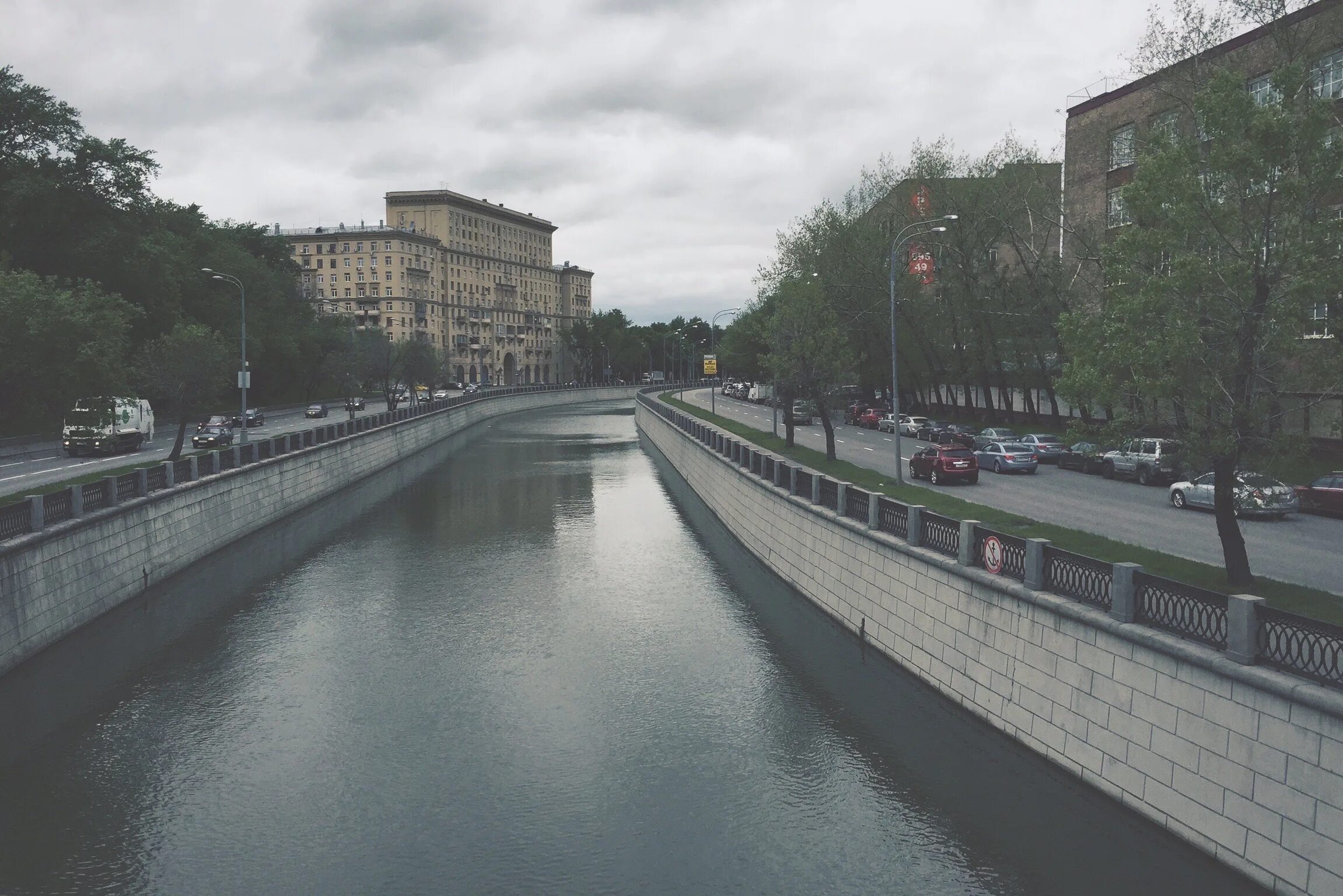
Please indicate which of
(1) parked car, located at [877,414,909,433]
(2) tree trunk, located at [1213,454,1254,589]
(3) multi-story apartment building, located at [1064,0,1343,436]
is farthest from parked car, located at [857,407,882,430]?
(2) tree trunk, located at [1213,454,1254,589]

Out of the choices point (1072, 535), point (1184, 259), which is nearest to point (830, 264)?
point (1072, 535)

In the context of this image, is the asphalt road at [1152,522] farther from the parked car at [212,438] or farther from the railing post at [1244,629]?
the parked car at [212,438]

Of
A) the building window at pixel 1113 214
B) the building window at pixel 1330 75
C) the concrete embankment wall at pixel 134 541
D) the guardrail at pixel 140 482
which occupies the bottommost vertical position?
the concrete embankment wall at pixel 134 541

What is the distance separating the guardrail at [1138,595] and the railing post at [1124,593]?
1 cm

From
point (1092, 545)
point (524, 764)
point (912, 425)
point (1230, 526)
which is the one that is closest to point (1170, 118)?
point (912, 425)

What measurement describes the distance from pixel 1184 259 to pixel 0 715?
23169 millimetres

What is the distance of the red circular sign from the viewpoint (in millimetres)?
17031

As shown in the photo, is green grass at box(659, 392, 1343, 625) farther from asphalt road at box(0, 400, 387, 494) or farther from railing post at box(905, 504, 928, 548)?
asphalt road at box(0, 400, 387, 494)

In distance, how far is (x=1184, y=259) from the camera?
18.3 m

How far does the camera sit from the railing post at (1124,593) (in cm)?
1362

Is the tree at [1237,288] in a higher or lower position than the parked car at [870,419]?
higher

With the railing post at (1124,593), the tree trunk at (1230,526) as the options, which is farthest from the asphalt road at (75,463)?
the tree trunk at (1230,526)

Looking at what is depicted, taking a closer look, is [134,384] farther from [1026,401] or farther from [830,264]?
[1026,401]

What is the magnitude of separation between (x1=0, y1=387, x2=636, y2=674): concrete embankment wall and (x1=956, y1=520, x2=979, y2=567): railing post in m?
18.4
